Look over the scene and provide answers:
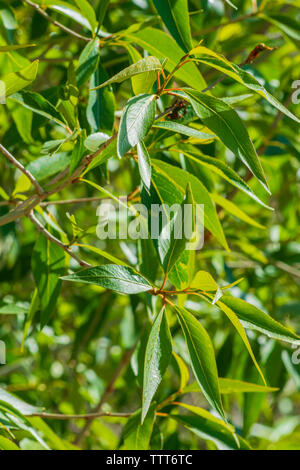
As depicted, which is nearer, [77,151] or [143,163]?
[143,163]

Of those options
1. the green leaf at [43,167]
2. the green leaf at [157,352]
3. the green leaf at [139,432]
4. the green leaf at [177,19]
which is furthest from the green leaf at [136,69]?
the green leaf at [139,432]

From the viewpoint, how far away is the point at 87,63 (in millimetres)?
697

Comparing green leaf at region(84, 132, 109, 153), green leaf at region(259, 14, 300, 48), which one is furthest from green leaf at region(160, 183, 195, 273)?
green leaf at region(259, 14, 300, 48)

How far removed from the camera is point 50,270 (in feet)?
2.43

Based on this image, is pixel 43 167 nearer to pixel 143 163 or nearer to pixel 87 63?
pixel 87 63

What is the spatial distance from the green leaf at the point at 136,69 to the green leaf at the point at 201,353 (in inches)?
9.2

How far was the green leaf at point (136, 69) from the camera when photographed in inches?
18.3

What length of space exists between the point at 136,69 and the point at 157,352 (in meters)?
0.27

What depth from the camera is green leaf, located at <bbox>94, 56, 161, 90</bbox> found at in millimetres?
464

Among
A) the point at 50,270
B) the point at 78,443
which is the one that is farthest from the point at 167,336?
the point at 78,443

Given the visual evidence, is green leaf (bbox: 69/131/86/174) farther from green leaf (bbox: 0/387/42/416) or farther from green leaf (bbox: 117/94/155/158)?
green leaf (bbox: 0/387/42/416)

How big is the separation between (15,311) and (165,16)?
1.65ft

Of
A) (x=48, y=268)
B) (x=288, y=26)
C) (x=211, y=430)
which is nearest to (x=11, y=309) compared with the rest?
(x=48, y=268)

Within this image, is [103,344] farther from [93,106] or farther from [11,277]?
[93,106]
